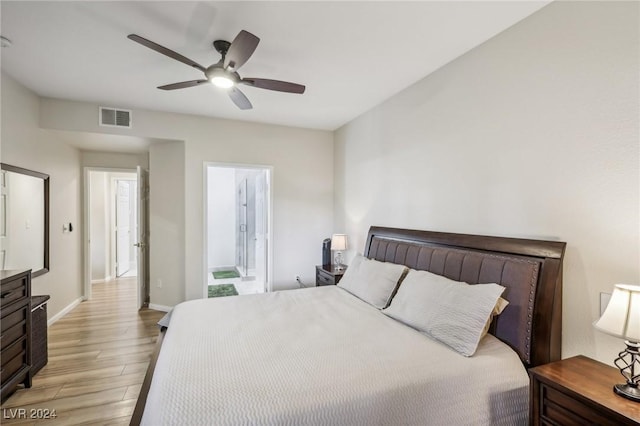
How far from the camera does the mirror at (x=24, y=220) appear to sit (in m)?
2.75

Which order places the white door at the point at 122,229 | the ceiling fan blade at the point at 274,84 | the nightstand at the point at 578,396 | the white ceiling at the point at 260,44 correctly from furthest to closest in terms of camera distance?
the white door at the point at 122,229 → the ceiling fan blade at the point at 274,84 → the white ceiling at the point at 260,44 → the nightstand at the point at 578,396

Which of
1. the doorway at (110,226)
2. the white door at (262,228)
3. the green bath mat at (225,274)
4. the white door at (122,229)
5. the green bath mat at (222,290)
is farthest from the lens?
the green bath mat at (225,274)

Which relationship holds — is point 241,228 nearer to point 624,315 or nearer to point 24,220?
point 24,220

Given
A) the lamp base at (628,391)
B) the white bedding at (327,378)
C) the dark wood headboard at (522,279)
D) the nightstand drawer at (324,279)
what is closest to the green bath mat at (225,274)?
the nightstand drawer at (324,279)

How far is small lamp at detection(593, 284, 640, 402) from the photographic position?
119 centimetres

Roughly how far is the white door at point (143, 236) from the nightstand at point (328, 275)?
101 inches

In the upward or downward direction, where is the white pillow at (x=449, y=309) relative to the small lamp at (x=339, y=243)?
downward

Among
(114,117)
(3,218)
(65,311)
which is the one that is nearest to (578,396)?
(3,218)

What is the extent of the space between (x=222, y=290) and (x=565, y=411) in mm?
5077

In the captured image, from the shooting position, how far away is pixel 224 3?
1.86 meters

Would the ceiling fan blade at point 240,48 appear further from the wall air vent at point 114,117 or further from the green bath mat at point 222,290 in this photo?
the green bath mat at point 222,290

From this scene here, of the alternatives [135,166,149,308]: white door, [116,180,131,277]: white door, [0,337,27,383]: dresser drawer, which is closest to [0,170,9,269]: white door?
[0,337,27,383]: dresser drawer

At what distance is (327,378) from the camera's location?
1366 mm

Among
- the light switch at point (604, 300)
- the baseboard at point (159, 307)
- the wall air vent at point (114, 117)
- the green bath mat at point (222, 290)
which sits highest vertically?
the wall air vent at point (114, 117)
